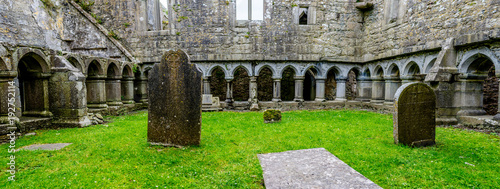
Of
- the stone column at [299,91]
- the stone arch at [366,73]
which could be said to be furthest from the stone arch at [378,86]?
the stone column at [299,91]

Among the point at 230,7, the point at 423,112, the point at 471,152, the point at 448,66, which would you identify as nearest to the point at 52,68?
the point at 230,7

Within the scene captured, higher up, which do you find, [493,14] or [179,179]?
[493,14]

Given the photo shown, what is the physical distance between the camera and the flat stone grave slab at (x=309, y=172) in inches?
82.2

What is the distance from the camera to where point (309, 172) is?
234 centimetres

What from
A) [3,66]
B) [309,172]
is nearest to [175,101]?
[309,172]

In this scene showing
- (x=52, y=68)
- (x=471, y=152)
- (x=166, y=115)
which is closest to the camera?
(x=471, y=152)

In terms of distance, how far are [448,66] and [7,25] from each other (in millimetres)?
11595

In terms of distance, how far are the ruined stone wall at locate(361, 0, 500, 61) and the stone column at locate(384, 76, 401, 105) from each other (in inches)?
37.4

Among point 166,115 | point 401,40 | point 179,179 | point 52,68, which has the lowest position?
point 179,179

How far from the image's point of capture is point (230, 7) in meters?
9.64

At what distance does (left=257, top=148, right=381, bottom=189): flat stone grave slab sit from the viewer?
82.2 inches

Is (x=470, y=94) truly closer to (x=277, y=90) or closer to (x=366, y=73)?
(x=366, y=73)

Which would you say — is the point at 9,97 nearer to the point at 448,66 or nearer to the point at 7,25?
the point at 7,25

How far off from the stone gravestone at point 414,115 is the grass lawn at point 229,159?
21 centimetres
